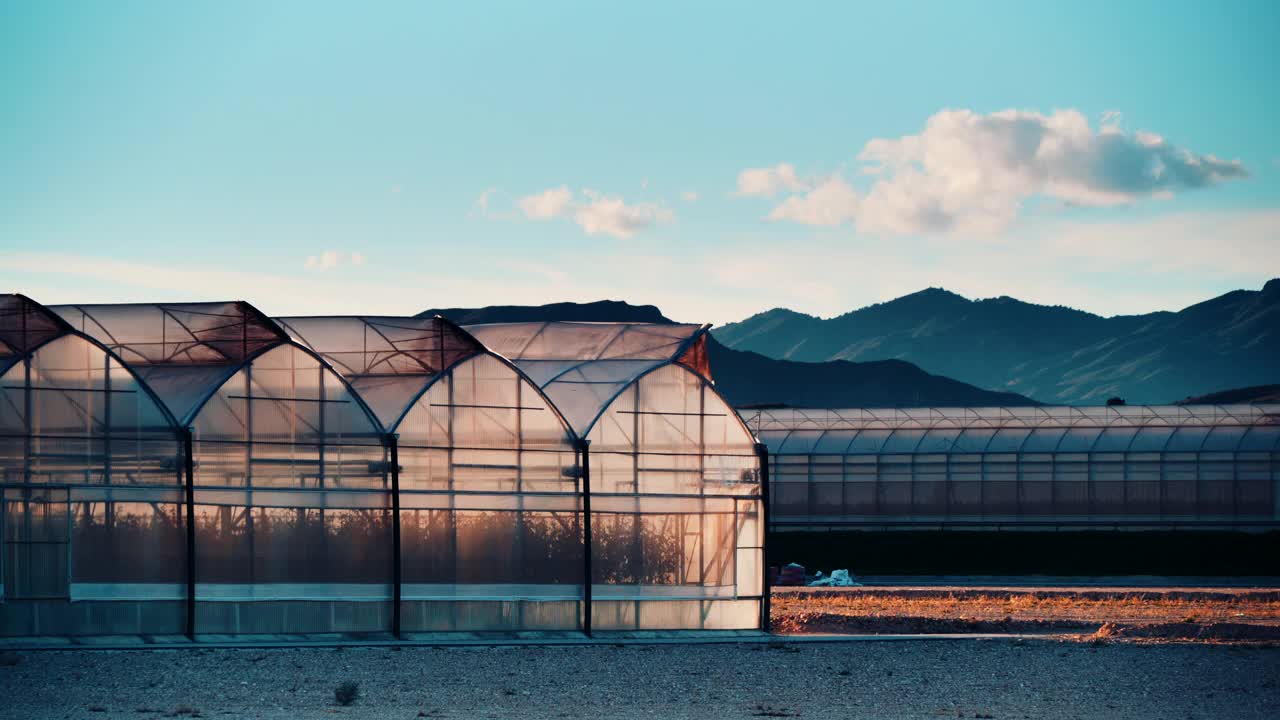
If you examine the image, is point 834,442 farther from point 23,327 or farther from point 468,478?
point 23,327

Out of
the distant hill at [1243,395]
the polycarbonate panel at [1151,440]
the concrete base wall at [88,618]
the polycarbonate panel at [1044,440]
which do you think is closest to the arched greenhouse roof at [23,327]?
the concrete base wall at [88,618]

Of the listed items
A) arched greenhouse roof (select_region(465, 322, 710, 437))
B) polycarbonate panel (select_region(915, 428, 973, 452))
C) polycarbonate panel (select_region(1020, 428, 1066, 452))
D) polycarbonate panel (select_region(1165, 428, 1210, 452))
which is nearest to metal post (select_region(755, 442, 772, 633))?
arched greenhouse roof (select_region(465, 322, 710, 437))

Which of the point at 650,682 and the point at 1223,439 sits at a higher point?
the point at 1223,439

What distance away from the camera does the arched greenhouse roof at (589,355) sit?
33906mm

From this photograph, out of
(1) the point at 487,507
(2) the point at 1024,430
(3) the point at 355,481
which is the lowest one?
(1) the point at 487,507

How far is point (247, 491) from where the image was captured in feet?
99.1

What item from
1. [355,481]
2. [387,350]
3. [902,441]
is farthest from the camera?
[902,441]

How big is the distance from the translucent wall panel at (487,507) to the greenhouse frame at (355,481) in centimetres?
4

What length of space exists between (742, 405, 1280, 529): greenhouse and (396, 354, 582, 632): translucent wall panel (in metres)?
41.0

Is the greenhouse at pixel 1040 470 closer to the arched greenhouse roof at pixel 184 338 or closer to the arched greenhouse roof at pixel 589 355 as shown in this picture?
the arched greenhouse roof at pixel 589 355

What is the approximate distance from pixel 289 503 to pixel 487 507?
4.06m

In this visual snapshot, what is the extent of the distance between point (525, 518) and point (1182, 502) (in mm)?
46825

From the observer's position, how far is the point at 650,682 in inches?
1029

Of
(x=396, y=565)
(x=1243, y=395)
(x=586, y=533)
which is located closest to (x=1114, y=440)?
(x=586, y=533)
